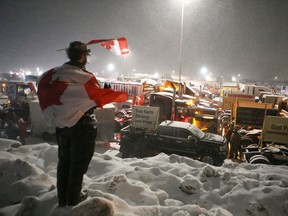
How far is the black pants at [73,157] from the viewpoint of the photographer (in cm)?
310

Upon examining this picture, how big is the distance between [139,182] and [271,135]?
917cm

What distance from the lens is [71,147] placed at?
3148 millimetres

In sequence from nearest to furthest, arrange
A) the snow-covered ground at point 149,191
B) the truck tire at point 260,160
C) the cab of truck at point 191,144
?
the snow-covered ground at point 149,191
the truck tire at point 260,160
the cab of truck at point 191,144

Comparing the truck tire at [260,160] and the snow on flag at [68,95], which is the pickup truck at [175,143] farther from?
the snow on flag at [68,95]

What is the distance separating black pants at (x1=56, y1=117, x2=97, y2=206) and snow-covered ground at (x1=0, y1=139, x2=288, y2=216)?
190 mm

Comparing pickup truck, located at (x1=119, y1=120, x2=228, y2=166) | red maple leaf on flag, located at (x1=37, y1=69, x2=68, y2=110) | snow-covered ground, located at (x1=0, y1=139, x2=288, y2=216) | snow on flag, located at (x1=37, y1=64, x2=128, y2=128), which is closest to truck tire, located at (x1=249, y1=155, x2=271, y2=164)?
pickup truck, located at (x1=119, y1=120, x2=228, y2=166)

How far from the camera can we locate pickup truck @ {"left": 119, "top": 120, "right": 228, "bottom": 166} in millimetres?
11484

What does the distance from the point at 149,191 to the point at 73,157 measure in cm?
168

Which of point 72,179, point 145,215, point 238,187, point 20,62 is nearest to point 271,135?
point 238,187

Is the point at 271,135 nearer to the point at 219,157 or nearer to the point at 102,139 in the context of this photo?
the point at 219,157

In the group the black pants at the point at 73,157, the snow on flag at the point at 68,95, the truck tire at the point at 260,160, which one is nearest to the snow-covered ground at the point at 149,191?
the black pants at the point at 73,157

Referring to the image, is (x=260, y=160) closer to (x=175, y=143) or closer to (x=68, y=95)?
(x=175, y=143)

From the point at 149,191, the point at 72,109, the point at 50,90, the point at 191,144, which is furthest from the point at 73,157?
the point at 191,144

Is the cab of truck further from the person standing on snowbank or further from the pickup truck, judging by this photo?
the person standing on snowbank
